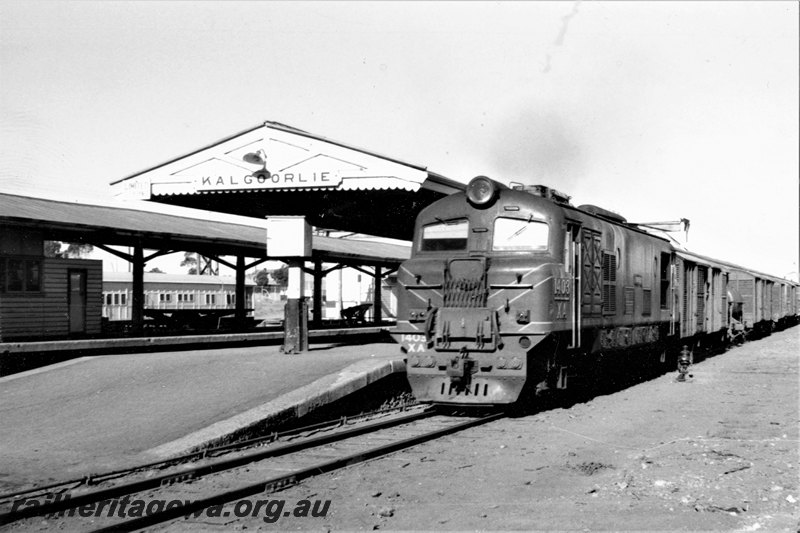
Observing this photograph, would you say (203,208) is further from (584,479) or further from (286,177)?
(584,479)

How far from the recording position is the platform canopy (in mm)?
14289

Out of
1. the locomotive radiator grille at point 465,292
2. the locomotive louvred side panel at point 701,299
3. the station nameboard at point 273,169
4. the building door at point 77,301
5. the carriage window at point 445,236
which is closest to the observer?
the locomotive radiator grille at point 465,292

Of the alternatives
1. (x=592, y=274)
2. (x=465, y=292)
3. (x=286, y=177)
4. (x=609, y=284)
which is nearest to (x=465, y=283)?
(x=465, y=292)

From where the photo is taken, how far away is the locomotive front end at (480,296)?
1064 cm

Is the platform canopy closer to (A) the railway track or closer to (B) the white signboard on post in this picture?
(B) the white signboard on post

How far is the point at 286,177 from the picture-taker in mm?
14703

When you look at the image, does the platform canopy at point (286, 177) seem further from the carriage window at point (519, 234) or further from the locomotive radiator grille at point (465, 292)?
the locomotive radiator grille at point (465, 292)

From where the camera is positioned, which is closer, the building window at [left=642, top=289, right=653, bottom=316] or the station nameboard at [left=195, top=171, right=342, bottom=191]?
the station nameboard at [left=195, top=171, right=342, bottom=191]

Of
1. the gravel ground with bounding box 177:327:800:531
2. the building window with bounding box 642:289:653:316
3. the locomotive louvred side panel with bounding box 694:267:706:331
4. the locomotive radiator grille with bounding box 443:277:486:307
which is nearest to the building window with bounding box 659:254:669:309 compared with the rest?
the building window with bounding box 642:289:653:316

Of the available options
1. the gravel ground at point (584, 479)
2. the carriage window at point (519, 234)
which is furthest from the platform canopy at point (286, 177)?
the gravel ground at point (584, 479)

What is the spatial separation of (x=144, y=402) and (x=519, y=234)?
19.2 feet

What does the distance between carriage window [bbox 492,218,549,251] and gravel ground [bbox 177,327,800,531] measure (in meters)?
2.56

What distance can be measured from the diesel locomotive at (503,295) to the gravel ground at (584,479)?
84cm

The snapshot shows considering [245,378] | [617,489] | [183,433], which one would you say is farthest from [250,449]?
[617,489]
